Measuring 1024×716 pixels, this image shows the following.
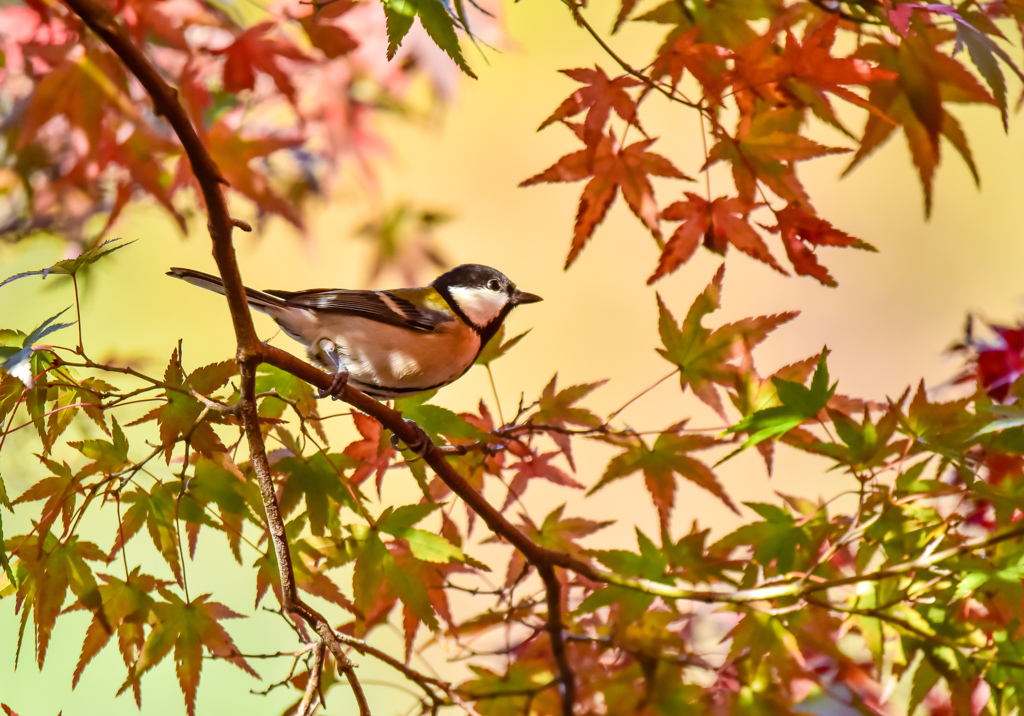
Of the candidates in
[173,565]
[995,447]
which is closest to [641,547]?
[995,447]

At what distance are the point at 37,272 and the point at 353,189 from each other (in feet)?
6.07

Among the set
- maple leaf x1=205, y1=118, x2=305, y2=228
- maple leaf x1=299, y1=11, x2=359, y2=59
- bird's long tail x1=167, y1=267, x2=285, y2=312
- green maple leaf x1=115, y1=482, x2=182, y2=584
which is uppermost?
maple leaf x1=205, y1=118, x2=305, y2=228

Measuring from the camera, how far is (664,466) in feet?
3.69

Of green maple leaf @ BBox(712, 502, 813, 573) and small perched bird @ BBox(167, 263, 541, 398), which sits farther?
small perched bird @ BBox(167, 263, 541, 398)

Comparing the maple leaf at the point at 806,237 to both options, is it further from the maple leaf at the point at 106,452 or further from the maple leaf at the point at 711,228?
the maple leaf at the point at 106,452

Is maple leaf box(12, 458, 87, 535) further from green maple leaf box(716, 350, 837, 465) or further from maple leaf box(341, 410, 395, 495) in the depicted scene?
green maple leaf box(716, 350, 837, 465)

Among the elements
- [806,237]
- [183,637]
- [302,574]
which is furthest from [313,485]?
[806,237]

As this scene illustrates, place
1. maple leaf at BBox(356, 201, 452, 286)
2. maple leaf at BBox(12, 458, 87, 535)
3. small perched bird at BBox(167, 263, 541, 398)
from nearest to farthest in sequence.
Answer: maple leaf at BBox(12, 458, 87, 535) < small perched bird at BBox(167, 263, 541, 398) < maple leaf at BBox(356, 201, 452, 286)

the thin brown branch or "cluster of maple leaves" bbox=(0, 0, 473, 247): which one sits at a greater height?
"cluster of maple leaves" bbox=(0, 0, 473, 247)

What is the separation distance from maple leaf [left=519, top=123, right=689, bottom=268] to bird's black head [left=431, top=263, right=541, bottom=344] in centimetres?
55

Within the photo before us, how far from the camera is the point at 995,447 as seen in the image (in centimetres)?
95

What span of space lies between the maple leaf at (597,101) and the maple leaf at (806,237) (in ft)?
0.70

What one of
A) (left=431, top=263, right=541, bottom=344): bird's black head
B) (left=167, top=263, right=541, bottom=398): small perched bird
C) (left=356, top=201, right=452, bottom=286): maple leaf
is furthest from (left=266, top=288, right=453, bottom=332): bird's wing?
(left=356, top=201, right=452, bottom=286): maple leaf

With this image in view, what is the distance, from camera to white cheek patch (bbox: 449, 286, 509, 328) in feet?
5.36
